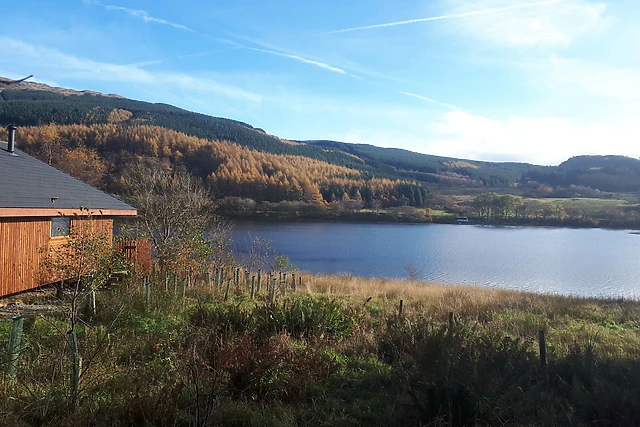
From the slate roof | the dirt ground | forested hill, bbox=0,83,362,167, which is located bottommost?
the dirt ground

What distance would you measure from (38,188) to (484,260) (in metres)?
27.1

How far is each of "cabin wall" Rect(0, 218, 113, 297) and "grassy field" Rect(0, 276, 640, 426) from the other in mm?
3100

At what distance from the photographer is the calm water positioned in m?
23.0

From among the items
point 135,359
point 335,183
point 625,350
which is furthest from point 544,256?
point 335,183

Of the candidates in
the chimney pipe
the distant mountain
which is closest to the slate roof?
the chimney pipe

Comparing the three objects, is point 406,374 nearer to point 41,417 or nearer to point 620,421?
point 620,421

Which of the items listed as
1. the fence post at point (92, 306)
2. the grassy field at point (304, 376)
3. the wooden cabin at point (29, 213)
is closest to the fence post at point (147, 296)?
the grassy field at point (304, 376)

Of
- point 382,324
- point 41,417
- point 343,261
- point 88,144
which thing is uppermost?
point 88,144

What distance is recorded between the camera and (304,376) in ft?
15.9

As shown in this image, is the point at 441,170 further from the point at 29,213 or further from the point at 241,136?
the point at 29,213

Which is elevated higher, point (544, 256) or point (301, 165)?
point (301, 165)

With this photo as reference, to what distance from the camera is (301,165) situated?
109312 mm

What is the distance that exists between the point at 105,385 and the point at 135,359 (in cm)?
97

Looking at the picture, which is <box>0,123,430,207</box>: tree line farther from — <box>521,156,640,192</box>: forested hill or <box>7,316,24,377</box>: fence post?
<box>521,156,640,192</box>: forested hill
